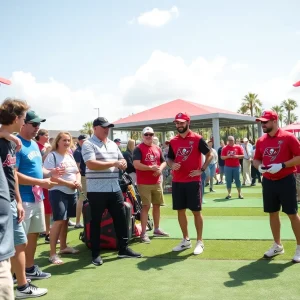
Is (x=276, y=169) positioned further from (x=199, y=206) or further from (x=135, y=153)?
(x=135, y=153)

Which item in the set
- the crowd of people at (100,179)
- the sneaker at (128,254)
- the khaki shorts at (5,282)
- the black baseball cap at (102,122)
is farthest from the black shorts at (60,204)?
the khaki shorts at (5,282)

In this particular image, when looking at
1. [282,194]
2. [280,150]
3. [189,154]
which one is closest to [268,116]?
[280,150]

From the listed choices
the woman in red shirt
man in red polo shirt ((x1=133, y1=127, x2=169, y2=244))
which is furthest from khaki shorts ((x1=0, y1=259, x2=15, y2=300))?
the woman in red shirt

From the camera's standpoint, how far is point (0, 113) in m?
3.55

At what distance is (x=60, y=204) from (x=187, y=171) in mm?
2005

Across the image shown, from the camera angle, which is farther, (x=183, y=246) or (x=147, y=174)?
(x=147, y=174)

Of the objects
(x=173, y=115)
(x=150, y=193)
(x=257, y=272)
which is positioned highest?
(x=173, y=115)

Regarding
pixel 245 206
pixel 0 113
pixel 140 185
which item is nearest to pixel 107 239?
pixel 140 185

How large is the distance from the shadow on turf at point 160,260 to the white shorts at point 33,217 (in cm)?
151

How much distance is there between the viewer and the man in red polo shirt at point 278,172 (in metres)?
5.10

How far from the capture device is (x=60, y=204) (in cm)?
554

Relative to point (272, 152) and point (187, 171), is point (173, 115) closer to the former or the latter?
point (187, 171)

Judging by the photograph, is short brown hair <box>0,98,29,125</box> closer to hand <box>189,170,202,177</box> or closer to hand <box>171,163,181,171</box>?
hand <box>171,163,181,171</box>

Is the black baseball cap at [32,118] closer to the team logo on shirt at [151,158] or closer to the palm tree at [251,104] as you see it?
the team logo on shirt at [151,158]
